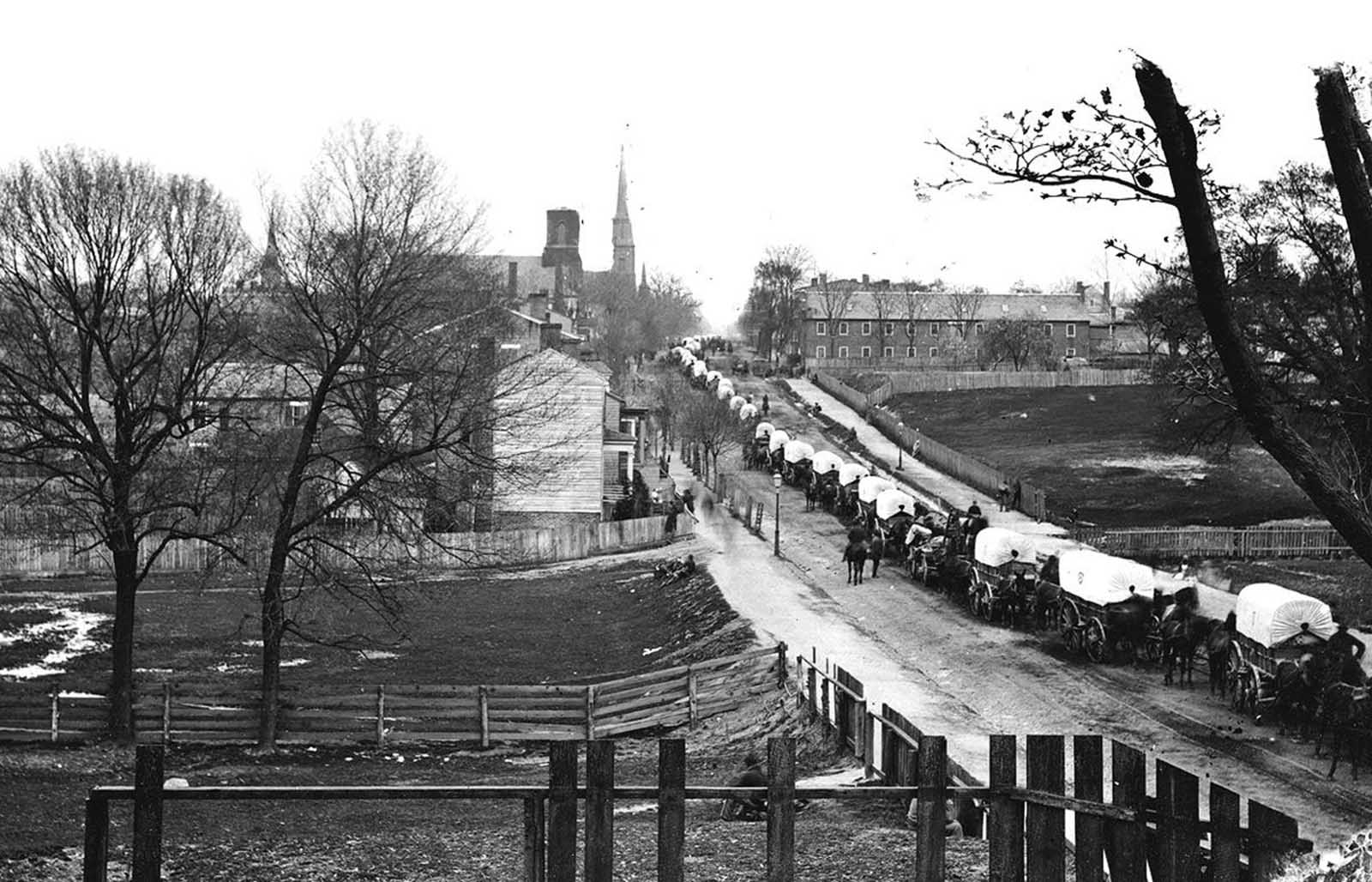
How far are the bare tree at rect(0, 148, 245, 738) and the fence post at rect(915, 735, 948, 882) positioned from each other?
18.8 metres

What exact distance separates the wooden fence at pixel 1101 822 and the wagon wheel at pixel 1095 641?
67.9ft

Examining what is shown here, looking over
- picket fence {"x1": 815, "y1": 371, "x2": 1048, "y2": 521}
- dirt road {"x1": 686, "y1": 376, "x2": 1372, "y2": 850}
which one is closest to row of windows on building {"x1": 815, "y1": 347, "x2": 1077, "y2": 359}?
picket fence {"x1": 815, "y1": 371, "x2": 1048, "y2": 521}

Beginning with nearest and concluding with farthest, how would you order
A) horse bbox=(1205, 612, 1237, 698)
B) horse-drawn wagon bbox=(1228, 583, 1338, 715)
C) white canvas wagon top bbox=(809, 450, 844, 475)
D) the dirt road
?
the dirt road → horse-drawn wagon bbox=(1228, 583, 1338, 715) → horse bbox=(1205, 612, 1237, 698) → white canvas wagon top bbox=(809, 450, 844, 475)

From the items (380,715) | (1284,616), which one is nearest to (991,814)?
(1284,616)

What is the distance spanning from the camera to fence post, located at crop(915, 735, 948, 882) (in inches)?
372

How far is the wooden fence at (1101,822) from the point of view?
8.95 metres

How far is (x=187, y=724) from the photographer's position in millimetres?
26766

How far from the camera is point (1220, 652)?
26438mm

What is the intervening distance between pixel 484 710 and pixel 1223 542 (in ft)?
98.7

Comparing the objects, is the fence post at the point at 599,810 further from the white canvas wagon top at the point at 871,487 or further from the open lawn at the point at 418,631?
the white canvas wagon top at the point at 871,487

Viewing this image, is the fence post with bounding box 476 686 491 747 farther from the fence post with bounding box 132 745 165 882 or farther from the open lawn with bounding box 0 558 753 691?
the fence post with bounding box 132 745 165 882

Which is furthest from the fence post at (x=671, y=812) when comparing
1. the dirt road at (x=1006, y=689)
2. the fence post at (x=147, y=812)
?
the dirt road at (x=1006, y=689)

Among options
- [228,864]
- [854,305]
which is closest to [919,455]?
[228,864]

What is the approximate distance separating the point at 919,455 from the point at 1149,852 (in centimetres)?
6384
